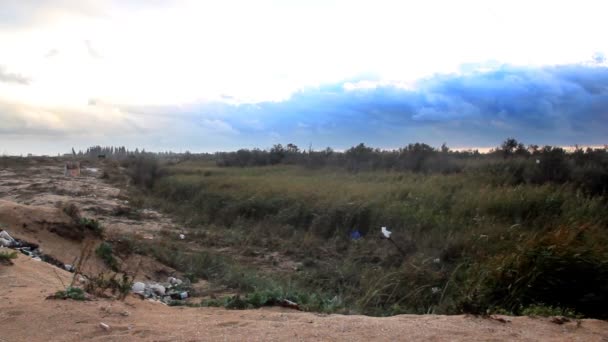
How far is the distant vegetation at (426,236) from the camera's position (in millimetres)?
5746

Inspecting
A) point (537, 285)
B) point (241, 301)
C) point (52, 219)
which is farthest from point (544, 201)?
point (52, 219)

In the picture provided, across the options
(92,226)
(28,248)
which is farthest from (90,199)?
(28,248)

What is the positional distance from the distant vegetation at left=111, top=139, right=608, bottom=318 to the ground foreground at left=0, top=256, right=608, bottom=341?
59cm

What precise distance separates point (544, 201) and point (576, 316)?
6.17m

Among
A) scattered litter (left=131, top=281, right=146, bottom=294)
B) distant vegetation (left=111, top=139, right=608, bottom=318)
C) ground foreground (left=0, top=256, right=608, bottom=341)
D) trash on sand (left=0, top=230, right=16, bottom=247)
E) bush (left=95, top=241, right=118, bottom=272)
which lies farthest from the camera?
bush (left=95, top=241, right=118, bottom=272)

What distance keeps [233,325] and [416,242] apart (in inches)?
236

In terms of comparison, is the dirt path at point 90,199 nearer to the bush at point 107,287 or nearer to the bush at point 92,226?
the bush at point 92,226

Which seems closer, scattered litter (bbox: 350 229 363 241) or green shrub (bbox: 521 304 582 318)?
green shrub (bbox: 521 304 582 318)

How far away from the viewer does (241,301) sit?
5336mm

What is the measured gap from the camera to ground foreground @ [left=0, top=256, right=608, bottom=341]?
395 centimetres

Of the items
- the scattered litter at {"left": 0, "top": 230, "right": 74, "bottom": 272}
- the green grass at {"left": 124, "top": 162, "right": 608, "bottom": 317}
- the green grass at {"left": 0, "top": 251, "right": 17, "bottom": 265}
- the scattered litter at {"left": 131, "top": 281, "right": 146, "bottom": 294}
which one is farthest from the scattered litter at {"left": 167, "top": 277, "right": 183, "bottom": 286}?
the green grass at {"left": 0, "top": 251, "right": 17, "bottom": 265}

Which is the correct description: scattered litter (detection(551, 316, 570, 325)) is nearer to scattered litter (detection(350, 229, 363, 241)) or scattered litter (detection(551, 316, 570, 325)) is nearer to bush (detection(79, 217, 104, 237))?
scattered litter (detection(350, 229, 363, 241))

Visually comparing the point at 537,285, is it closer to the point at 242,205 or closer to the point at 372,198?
the point at 372,198

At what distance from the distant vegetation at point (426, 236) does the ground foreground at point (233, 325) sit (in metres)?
0.59
